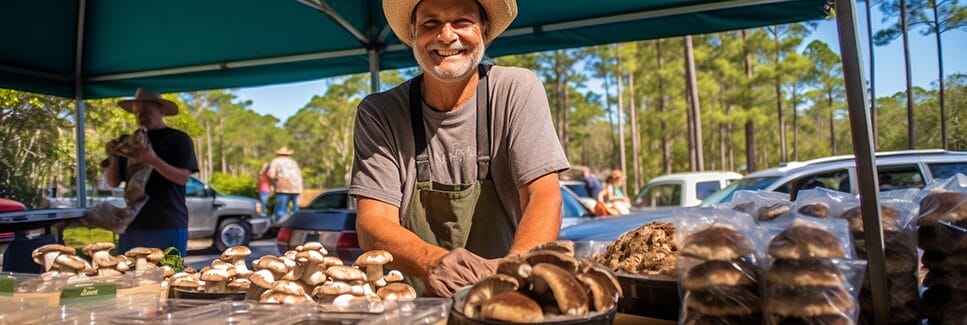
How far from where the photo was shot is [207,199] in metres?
13.8

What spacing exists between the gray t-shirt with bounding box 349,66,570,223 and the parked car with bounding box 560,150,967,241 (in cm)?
340

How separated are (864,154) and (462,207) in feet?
4.61

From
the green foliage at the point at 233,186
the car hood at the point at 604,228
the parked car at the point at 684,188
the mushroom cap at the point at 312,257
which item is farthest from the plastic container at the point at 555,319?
the green foliage at the point at 233,186

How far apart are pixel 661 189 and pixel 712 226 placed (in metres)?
12.2

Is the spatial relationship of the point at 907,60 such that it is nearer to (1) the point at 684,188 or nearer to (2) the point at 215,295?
(2) the point at 215,295

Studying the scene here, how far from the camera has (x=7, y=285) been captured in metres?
1.83

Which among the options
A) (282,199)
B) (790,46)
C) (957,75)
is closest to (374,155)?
(957,75)

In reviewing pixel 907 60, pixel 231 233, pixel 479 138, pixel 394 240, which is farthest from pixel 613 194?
pixel 394 240

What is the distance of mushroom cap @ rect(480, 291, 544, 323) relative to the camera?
3.46ft

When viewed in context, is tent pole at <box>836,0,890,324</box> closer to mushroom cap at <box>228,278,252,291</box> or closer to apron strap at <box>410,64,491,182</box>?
apron strap at <box>410,64,491,182</box>

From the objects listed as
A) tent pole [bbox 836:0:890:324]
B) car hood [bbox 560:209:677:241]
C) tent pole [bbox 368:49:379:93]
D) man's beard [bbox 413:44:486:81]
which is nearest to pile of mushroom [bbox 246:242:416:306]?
man's beard [bbox 413:44:486:81]

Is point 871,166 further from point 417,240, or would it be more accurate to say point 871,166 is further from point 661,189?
point 661,189

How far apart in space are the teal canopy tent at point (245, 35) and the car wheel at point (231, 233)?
8135 mm

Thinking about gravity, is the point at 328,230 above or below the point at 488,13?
below
